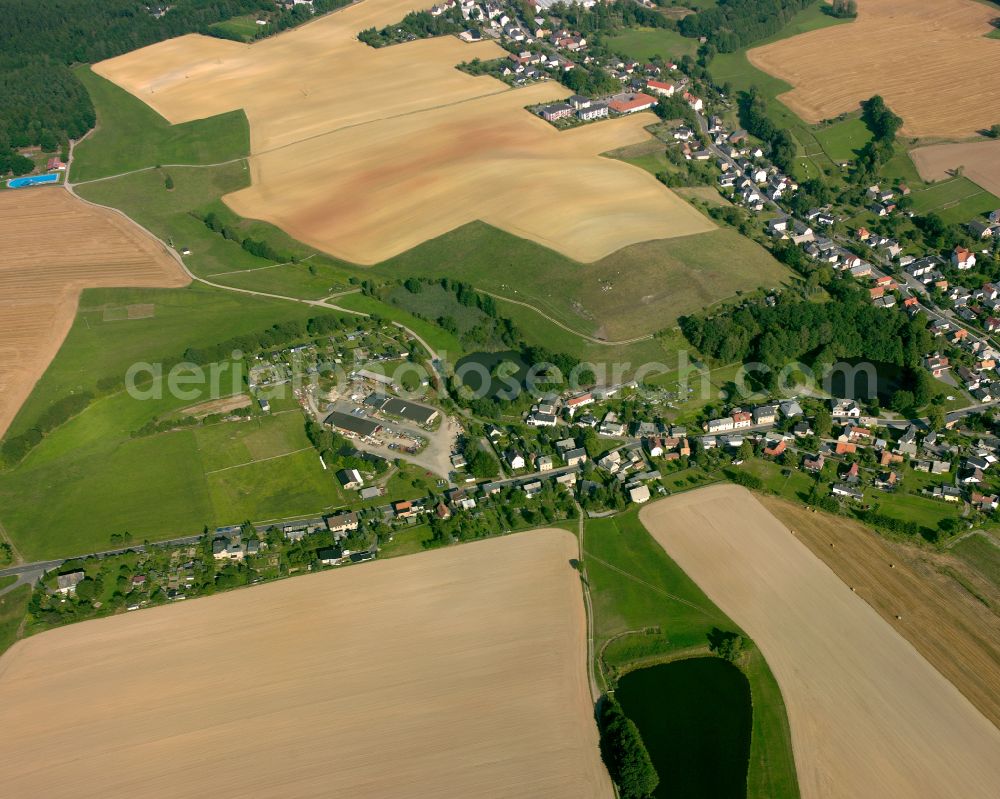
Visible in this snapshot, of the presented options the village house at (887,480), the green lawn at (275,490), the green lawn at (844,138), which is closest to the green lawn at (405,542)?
the green lawn at (275,490)

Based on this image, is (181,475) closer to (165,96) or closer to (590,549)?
(590,549)

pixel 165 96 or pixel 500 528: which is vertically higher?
pixel 165 96

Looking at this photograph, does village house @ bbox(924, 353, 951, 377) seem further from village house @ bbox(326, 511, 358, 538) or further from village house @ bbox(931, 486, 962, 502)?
village house @ bbox(326, 511, 358, 538)

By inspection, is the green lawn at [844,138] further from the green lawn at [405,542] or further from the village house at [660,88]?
the green lawn at [405,542]

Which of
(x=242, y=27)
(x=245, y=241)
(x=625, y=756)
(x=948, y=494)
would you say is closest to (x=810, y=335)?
(x=948, y=494)

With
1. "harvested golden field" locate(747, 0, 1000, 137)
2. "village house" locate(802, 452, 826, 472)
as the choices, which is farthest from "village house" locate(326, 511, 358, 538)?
"harvested golden field" locate(747, 0, 1000, 137)

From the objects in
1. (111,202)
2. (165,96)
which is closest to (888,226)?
(111,202)
